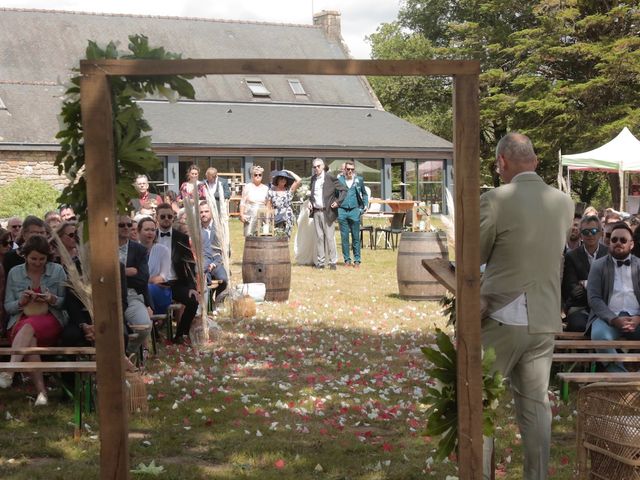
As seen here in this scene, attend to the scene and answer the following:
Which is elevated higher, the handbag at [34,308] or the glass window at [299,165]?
the glass window at [299,165]

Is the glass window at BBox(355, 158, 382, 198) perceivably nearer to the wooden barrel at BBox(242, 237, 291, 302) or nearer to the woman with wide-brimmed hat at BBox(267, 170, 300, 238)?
the woman with wide-brimmed hat at BBox(267, 170, 300, 238)

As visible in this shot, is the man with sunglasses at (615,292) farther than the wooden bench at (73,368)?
Yes

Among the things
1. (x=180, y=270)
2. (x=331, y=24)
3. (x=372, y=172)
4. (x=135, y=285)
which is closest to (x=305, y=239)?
(x=180, y=270)

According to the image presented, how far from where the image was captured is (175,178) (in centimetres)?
3741

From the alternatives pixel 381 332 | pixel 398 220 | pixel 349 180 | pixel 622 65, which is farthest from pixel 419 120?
pixel 381 332

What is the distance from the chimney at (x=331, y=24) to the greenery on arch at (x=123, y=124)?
143 feet

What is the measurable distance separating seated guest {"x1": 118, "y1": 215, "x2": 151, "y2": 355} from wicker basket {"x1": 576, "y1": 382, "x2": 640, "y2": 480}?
4.61 meters

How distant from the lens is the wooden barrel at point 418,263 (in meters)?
14.6

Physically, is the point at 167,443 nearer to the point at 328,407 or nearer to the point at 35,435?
the point at 35,435

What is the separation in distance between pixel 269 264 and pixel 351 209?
5.27 meters

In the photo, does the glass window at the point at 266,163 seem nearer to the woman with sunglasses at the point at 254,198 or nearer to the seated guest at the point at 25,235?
the woman with sunglasses at the point at 254,198

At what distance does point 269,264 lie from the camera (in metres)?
14.6

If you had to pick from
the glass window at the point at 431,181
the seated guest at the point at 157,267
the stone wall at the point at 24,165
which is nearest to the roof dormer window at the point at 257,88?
the glass window at the point at 431,181

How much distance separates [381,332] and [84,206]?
7.48 m
